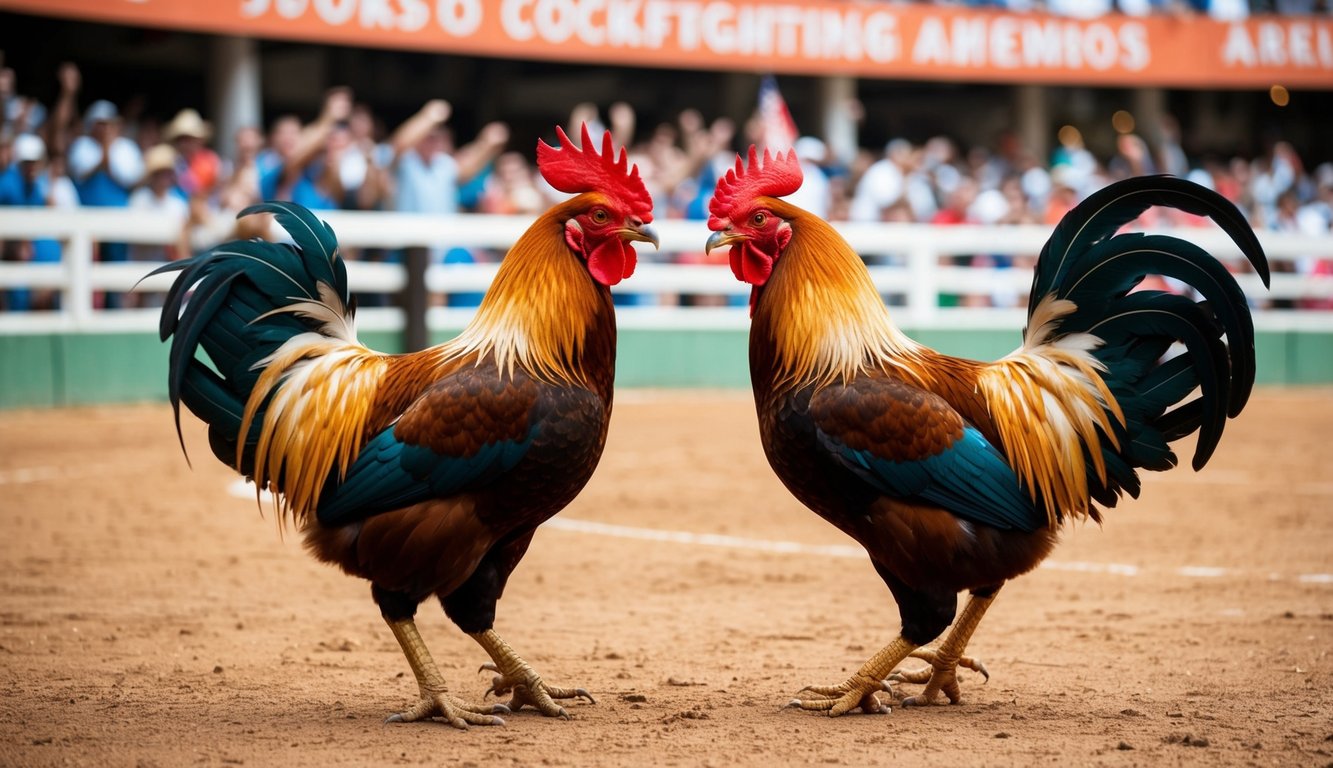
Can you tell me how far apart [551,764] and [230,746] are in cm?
100

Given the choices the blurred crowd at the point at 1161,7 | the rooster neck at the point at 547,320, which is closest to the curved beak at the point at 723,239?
the rooster neck at the point at 547,320

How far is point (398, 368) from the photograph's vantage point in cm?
520

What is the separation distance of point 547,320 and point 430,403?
47cm

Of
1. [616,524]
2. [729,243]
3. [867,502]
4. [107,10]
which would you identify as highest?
[107,10]

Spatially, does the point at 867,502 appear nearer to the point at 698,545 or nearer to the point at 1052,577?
the point at 1052,577

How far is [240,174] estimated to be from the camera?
14125 mm

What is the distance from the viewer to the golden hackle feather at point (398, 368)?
5.02m

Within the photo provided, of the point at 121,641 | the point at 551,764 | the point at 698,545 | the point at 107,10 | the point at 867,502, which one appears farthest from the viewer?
the point at 107,10

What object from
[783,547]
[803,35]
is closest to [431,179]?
[803,35]

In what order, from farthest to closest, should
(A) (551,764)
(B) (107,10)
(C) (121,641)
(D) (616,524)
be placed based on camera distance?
(B) (107,10), (D) (616,524), (C) (121,641), (A) (551,764)

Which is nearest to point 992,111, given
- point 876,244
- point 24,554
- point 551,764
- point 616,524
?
point 876,244

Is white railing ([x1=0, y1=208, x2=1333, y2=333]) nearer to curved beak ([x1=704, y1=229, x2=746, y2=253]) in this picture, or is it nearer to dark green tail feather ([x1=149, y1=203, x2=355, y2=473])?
dark green tail feather ([x1=149, y1=203, x2=355, y2=473])

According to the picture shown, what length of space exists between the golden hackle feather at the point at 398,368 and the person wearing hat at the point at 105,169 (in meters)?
9.82

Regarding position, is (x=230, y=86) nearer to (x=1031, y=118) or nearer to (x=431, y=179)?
(x=431, y=179)
